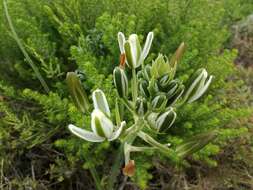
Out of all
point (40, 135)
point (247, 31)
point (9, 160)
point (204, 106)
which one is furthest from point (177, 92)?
point (247, 31)

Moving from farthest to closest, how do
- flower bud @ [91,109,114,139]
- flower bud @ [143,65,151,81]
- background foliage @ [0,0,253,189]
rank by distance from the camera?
background foliage @ [0,0,253,189] → flower bud @ [143,65,151,81] → flower bud @ [91,109,114,139]

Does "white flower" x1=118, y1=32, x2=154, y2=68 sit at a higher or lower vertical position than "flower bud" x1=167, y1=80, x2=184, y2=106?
higher

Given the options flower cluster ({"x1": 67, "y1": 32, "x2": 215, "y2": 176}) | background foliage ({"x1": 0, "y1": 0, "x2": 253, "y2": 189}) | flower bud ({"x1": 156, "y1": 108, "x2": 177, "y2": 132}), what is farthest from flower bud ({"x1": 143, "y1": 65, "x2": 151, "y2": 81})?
background foliage ({"x1": 0, "y1": 0, "x2": 253, "y2": 189})

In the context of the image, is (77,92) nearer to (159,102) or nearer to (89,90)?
(159,102)

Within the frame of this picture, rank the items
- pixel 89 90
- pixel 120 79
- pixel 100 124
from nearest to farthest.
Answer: pixel 100 124
pixel 120 79
pixel 89 90

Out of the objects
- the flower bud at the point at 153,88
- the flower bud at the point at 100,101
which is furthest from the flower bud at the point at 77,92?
the flower bud at the point at 153,88

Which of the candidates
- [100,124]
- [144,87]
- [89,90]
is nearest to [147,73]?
[144,87]

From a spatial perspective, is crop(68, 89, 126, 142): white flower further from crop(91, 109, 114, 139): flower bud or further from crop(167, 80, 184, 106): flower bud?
crop(167, 80, 184, 106): flower bud
